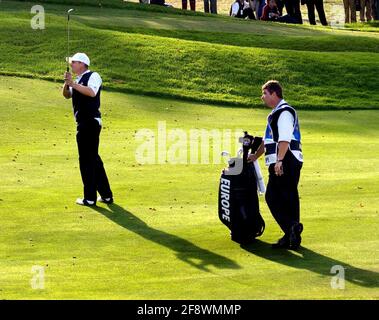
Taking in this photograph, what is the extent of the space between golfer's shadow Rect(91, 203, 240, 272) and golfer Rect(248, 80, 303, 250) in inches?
36.4

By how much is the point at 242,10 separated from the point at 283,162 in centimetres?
3221

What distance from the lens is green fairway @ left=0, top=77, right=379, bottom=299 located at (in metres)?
12.8

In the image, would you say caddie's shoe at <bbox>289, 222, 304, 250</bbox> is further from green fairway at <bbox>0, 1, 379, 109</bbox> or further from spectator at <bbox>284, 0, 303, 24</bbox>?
spectator at <bbox>284, 0, 303, 24</bbox>

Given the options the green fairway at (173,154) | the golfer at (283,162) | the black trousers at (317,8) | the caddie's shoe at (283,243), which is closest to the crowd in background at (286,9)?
the black trousers at (317,8)

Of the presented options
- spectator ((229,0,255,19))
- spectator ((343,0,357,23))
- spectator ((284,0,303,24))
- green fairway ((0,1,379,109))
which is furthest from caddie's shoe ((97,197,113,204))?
spectator ((343,0,357,23))

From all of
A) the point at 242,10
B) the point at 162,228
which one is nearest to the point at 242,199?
the point at 162,228

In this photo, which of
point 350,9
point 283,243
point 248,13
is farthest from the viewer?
point 350,9

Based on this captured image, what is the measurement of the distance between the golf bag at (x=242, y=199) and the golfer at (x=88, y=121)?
9.09ft

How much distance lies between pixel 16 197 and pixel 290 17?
28.6 m

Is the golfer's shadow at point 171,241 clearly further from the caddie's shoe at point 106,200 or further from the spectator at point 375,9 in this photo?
the spectator at point 375,9

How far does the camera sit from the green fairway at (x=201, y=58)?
30.8 metres

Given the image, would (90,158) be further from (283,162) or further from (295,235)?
(295,235)

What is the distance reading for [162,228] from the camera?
51.5 feet

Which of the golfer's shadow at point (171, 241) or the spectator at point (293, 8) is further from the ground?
the spectator at point (293, 8)
